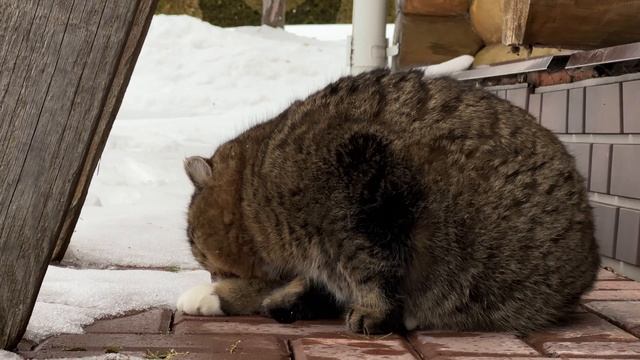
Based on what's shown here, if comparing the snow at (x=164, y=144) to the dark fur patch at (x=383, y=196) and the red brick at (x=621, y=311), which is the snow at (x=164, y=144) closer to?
the dark fur patch at (x=383, y=196)

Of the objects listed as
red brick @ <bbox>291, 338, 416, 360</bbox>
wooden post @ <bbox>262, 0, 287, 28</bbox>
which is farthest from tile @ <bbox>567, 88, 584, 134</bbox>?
wooden post @ <bbox>262, 0, 287, 28</bbox>

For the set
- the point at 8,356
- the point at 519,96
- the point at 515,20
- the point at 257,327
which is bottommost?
the point at 8,356

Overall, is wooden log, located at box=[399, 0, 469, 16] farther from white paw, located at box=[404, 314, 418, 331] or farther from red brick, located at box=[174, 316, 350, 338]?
white paw, located at box=[404, 314, 418, 331]

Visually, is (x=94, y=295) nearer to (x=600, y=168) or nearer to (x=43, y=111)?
(x=43, y=111)

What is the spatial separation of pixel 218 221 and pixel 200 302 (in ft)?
0.99

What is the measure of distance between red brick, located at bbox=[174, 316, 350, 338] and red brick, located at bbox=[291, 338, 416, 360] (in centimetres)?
14

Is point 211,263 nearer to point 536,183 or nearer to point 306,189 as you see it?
point 306,189

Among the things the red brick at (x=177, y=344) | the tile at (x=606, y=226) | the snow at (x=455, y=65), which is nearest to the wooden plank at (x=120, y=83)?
the red brick at (x=177, y=344)

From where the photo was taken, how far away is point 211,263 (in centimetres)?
328

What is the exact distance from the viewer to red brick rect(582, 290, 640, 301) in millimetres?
3389

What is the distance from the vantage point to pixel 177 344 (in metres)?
2.61

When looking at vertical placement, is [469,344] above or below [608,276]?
below

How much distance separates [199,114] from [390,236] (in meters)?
9.02

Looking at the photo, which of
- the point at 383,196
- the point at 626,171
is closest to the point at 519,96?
the point at 626,171
